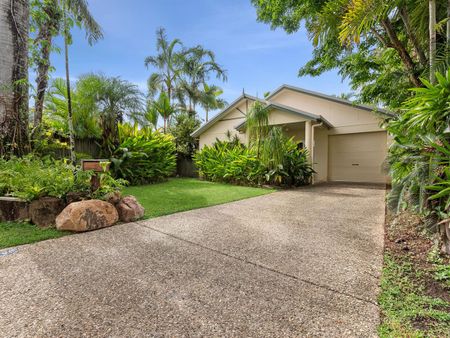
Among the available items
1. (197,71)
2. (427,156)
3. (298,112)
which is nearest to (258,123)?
(298,112)

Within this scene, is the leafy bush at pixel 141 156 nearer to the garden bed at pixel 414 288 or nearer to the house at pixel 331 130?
the house at pixel 331 130

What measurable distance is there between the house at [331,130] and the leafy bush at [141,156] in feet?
11.8

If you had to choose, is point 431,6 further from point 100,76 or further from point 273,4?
point 100,76

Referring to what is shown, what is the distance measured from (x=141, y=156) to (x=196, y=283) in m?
7.50

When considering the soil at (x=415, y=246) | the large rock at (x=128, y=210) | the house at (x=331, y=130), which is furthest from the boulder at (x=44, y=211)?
the house at (x=331, y=130)

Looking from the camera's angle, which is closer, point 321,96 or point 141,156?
point 141,156

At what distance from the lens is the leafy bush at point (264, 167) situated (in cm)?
835

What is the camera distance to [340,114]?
34.3 ft

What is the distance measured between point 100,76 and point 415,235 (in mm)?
12409

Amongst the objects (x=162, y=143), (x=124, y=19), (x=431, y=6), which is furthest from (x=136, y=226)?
(x=124, y=19)

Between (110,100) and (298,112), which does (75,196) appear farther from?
(110,100)

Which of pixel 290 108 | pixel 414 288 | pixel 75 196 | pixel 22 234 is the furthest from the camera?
pixel 290 108

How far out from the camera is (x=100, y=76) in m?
10.5

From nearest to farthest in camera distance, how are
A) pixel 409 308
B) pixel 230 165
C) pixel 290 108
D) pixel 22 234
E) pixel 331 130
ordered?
pixel 409 308
pixel 22 234
pixel 290 108
pixel 230 165
pixel 331 130
